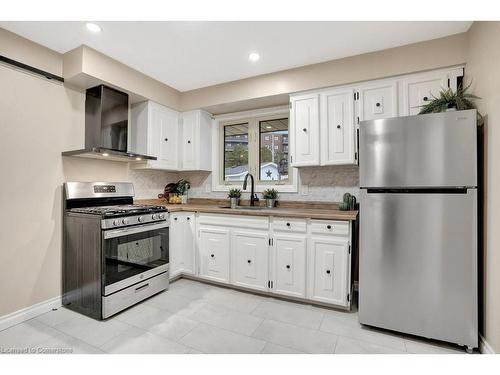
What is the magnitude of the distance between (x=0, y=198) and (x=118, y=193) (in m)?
1.03

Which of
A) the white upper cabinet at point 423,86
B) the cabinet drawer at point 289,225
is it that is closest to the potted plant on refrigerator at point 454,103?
the white upper cabinet at point 423,86

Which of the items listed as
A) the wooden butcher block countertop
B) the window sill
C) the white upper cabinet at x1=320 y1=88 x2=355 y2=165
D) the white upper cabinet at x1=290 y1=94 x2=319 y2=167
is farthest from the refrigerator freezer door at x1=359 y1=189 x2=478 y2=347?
the window sill

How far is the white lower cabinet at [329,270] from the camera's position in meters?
2.31

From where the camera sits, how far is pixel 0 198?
208 centimetres

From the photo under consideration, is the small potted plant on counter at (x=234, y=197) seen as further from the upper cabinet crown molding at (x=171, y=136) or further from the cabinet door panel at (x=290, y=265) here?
the cabinet door panel at (x=290, y=265)

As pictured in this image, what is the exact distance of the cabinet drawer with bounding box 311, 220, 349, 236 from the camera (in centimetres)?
231

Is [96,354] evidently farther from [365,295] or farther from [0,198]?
[365,295]

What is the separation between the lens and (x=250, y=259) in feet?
8.97

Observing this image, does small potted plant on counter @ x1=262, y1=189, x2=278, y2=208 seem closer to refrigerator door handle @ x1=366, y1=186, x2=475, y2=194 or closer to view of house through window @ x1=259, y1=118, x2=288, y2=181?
view of house through window @ x1=259, y1=118, x2=288, y2=181
